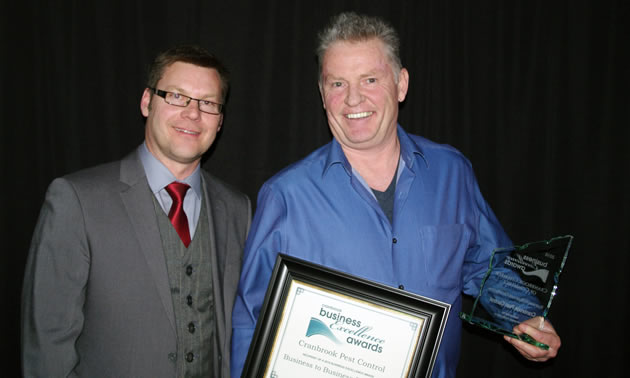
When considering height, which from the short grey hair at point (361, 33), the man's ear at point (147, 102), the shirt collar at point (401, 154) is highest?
the short grey hair at point (361, 33)

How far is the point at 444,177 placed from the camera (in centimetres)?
199

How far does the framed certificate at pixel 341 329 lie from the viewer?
1.57 metres

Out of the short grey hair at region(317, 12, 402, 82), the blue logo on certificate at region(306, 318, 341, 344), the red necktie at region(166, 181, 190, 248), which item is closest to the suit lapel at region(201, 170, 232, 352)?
the red necktie at region(166, 181, 190, 248)

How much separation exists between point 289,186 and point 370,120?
1.69ft

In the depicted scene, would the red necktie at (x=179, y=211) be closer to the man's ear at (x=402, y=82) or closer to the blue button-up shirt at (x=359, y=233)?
the blue button-up shirt at (x=359, y=233)

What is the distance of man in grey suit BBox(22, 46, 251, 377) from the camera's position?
1.65 metres

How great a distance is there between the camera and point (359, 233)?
179 centimetres

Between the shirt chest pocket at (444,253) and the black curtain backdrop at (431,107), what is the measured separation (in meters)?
1.10

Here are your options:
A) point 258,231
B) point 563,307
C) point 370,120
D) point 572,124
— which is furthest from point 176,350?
point 572,124

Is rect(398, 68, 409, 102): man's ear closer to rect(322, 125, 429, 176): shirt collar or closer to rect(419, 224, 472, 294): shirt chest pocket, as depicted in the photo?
rect(322, 125, 429, 176): shirt collar

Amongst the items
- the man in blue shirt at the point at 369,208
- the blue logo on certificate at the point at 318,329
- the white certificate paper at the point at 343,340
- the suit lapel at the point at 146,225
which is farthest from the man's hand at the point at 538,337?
the suit lapel at the point at 146,225

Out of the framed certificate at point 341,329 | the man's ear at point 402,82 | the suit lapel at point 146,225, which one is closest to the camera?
the framed certificate at point 341,329

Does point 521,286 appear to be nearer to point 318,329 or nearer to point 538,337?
point 538,337

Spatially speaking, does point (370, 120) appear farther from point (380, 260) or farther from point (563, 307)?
point (563, 307)
